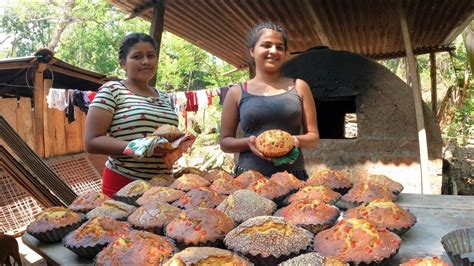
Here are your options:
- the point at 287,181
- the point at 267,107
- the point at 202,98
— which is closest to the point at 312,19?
the point at 202,98

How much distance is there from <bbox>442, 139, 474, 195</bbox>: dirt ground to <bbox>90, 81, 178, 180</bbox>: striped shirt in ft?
15.4

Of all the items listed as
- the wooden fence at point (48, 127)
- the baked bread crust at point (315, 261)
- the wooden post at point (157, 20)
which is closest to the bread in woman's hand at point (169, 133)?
the baked bread crust at point (315, 261)

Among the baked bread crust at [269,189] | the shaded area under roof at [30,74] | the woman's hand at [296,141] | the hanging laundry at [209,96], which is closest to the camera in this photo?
the baked bread crust at [269,189]

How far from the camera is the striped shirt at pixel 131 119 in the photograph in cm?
225

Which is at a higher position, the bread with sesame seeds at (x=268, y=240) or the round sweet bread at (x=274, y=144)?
the round sweet bread at (x=274, y=144)

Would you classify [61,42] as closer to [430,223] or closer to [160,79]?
[160,79]

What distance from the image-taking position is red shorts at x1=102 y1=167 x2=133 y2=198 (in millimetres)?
2342

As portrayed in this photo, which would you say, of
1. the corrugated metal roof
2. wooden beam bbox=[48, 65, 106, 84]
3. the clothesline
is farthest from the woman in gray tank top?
wooden beam bbox=[48, 65, 106, 84]

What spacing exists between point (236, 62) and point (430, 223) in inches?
299

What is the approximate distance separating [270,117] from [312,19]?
4015mm

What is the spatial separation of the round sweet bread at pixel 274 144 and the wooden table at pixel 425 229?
1.97ft

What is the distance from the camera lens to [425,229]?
1623 mm

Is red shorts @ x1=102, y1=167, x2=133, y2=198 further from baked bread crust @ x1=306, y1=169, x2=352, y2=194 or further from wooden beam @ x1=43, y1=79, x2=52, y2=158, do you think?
wooden beam @ x1=43, y1=79, x2=52, y2=158

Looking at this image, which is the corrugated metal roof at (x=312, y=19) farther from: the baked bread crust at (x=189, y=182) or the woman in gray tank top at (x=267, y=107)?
the baked bread crust at (x=189, y=182)
